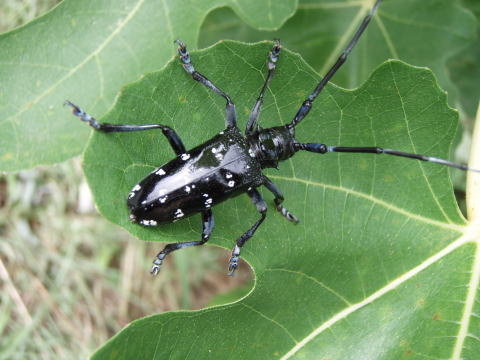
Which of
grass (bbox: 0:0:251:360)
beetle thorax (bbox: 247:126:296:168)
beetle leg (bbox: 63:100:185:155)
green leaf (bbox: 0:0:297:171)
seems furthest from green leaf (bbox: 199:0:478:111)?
grass (bbox: 0:0:251:360)

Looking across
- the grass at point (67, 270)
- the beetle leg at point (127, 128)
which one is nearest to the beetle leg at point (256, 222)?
the beetle leg at point (127, 128)

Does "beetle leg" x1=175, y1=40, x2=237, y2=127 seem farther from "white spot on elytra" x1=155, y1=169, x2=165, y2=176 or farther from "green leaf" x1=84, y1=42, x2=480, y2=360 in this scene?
"white spot on elytra" x1=155, y1=169, x2=165, y2=176

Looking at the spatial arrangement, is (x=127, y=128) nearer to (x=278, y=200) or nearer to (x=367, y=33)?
(x=278, y=200)

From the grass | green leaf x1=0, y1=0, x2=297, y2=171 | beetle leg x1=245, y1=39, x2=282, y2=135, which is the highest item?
green leaf x1=0, y1=0, x2=297, y2=171

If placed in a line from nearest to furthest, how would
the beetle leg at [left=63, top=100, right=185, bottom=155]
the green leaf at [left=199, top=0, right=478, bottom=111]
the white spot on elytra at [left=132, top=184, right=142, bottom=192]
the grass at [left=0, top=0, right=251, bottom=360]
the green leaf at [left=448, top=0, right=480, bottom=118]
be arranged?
the beetle leg at [left=63, top=100, right=185, bottom=155], the white spot on elytra at [left=132, top=184, right=142, bottom=192], the green leaf at [left=199, top=0, right=478, bottom=111], the green leaf at [left=448, top=0, right=480, bottom=118], the grass at [left=0, top=0, right=251, bottom=360]

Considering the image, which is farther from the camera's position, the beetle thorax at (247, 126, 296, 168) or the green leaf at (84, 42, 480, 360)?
the beetle thorax at (247, 126, 296, 168)
